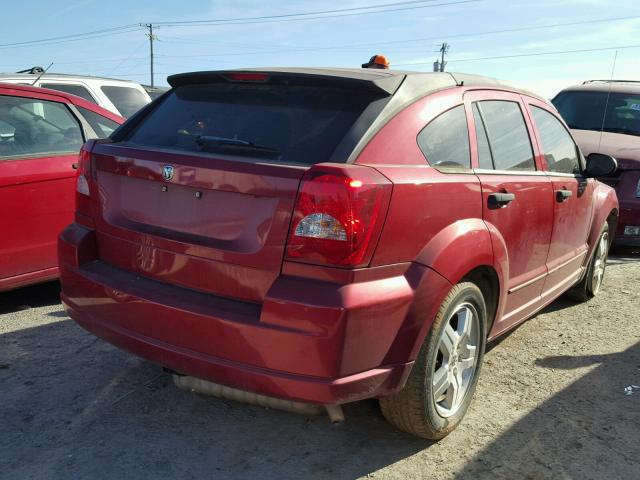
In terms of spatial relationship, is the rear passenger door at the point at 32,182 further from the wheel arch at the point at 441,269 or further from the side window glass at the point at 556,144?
the side window glass at the point at 556,144

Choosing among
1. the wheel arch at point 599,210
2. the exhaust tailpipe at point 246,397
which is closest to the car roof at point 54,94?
the exhaust tailpipe at point 246,397

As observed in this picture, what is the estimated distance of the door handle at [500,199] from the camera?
3.10 m

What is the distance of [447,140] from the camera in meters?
2.95

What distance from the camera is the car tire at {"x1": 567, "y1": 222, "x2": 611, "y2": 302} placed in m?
5.24

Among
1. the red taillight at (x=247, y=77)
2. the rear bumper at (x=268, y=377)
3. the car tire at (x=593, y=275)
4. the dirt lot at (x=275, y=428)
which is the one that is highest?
the red taillight at (x=247, y=77)

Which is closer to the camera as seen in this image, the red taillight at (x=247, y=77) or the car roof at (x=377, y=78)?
the car roof at (x=377, y=78)

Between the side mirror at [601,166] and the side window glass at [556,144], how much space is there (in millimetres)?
96

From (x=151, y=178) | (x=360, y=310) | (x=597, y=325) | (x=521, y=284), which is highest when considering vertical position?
(x=151, y=178)

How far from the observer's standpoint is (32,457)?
9.06ft

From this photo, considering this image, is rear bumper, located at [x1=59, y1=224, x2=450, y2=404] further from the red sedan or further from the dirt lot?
the red sedan

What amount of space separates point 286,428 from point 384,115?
1623mm

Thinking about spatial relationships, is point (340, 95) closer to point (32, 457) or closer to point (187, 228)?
point (187, 228)

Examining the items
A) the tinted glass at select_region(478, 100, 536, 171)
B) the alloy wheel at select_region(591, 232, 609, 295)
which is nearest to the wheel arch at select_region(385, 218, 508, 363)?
the tinted glass at select_region(478, 100, 536, 171)

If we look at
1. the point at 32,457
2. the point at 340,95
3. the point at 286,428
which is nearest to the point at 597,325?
the point at 286,428
